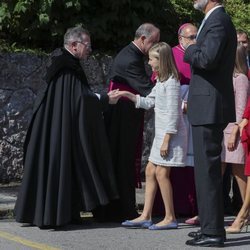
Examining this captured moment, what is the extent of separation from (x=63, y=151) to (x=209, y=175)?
1431 millimetres

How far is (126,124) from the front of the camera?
7.95 meters

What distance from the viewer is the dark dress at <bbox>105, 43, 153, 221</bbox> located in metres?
7.91

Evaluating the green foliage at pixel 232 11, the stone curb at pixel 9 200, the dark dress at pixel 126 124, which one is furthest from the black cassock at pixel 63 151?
the green foliage at pixel 232 11

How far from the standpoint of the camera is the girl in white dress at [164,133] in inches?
Result: 296

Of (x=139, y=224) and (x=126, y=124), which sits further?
(x=126, y=124)

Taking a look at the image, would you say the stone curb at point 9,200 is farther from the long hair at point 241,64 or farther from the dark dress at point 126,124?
the long hair at point 241,64

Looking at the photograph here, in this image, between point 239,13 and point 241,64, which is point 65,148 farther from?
point 239,13

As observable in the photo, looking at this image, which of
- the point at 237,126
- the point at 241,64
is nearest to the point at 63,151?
the point at 237,126

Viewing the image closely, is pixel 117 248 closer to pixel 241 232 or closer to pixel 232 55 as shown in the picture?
pixel 241 232

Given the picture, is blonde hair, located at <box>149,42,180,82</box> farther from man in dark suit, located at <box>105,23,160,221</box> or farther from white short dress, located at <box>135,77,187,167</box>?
man in dark suit, located at <box>105,23,160,221</box>

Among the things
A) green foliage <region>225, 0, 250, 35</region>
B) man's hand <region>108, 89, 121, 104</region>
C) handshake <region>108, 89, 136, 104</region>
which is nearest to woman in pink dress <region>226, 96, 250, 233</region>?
handshake <region>108, 89, 136, 104</region>

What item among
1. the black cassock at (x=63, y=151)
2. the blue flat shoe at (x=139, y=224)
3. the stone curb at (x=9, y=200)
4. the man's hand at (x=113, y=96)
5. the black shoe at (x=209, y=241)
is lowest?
the black shoe at (x=209, y=241)

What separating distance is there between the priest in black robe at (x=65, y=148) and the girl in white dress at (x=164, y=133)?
41cm

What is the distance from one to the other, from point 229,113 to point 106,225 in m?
1.82
